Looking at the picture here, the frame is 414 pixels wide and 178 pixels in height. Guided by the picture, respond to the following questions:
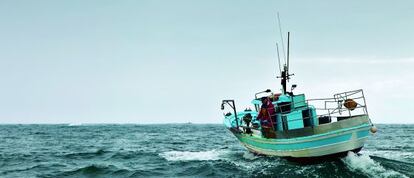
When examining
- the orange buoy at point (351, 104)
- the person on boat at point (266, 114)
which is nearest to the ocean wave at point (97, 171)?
the person on boat at point (266, 114)

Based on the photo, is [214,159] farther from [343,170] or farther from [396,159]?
[396,159]

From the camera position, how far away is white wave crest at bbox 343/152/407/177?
1612 centimetres

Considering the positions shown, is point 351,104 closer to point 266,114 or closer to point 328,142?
point 328,142

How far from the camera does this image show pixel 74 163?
23.7 m

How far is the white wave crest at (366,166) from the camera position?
16122mm

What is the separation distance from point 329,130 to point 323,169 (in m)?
1.87

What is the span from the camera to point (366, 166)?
17.1 metres

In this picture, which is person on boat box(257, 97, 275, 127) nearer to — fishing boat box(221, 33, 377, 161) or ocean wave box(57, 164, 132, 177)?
fishing boat box(221, 33, 377, 161)

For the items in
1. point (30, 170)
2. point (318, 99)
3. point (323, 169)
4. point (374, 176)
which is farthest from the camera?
point (30, 170)

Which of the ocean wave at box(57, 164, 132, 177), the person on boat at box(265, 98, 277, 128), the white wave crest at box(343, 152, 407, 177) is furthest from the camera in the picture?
the person on boat at box(265, 98, 277, 128)

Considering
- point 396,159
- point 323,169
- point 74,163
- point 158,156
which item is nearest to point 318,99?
point 323,169

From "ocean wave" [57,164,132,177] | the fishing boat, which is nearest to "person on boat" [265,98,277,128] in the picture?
the fishing boat

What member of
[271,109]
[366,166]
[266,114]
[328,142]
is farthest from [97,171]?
[366,166]

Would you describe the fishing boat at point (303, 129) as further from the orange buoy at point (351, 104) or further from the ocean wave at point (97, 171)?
the ocean wave at point (97, 171)
